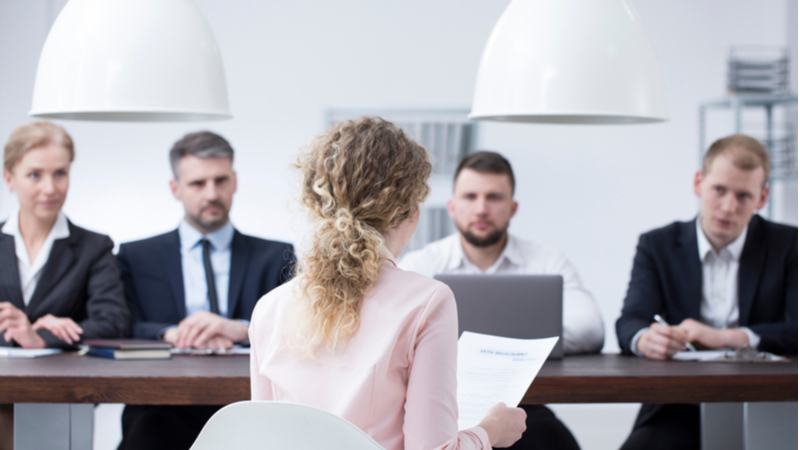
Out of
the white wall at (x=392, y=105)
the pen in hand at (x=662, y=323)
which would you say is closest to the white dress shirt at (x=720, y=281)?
the pen in hand at (x=662, y=323)

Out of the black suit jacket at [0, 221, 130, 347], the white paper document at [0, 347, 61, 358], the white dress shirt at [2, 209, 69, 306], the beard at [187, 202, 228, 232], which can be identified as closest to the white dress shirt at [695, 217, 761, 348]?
the beard at [187, 202, 228, 232]

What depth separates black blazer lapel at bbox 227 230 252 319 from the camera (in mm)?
2777

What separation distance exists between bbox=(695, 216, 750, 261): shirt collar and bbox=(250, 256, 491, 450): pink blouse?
5.62 feet

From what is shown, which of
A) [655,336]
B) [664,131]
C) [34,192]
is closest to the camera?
[655,336]

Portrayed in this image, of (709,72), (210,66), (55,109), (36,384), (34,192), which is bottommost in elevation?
(36,384)

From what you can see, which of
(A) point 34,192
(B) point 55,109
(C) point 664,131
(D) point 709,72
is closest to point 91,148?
(A) point 34,192

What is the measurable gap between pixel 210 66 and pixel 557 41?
2.70 feet

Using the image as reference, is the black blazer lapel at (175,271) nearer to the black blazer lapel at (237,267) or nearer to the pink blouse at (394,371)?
the black blazer lapel at (237,267)

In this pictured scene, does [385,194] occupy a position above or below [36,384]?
above

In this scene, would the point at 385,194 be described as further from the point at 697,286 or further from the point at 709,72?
the point at 709,72

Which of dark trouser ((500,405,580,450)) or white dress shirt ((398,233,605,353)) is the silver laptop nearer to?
dark trouser ((500,405,580,450))

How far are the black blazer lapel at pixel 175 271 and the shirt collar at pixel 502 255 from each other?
42.3 inches

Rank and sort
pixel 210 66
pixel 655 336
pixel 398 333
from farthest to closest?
pixel 655 336 → pixel 210 66 → pixel 398 333

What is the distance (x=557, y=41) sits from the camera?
1669mm
